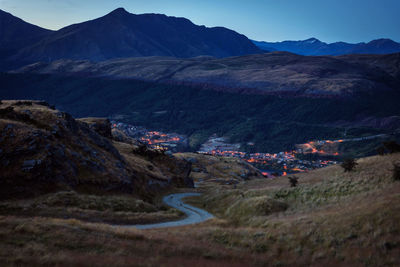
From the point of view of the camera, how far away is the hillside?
34.7 metres

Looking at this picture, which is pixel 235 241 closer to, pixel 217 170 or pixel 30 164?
pixel 30 164

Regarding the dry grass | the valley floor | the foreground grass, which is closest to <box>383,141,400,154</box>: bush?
the valley floor

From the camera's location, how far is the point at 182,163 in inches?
3438

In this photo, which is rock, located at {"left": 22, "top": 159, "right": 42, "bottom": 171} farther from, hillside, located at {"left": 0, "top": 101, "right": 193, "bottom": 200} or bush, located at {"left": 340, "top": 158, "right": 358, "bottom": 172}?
bush, located at {"left": 340, "top": 158, "right": 358, "bottom": 172}

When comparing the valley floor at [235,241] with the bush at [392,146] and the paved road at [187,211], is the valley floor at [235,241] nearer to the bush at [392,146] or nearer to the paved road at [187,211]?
the paved road at [187,211]

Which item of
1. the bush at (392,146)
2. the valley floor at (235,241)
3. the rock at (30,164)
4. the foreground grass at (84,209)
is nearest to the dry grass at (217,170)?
the bush at (392,146)

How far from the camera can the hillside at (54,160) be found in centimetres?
3472

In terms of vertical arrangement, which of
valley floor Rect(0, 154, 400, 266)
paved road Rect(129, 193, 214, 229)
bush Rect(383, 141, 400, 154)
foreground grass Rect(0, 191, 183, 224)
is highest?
bush Rect(383, 141, 400, 154)

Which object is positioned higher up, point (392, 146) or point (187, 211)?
point (392, 146)

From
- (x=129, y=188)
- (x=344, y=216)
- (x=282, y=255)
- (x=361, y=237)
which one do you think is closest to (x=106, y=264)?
(x=282, y=255)

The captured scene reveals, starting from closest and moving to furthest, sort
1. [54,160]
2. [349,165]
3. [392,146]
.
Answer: [349,165]
[54,160]
[392,146]

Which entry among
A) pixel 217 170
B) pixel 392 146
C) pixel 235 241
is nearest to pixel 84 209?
pixel 235 241

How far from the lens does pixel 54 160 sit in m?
38.6

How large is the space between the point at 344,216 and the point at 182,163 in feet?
218
